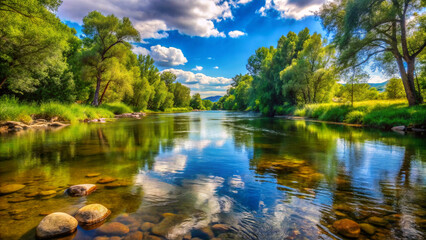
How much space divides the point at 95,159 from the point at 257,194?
581 centimetres

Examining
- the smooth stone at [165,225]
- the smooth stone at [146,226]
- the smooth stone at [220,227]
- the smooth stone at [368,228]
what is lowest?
the smooth stone at [220,227]

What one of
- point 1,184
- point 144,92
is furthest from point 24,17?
point 144,92

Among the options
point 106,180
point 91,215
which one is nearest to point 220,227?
point 91,215

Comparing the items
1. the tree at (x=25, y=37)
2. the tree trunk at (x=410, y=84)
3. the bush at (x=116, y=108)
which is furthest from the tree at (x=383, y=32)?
the bush at (x=116, y=108)

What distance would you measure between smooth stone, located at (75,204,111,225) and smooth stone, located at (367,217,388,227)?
13.4 feet

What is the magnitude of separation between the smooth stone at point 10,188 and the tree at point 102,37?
32.4 meters

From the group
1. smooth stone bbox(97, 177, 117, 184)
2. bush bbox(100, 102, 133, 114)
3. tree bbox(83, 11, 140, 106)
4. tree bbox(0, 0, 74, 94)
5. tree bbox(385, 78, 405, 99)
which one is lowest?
smooth stone bbox(97, 177, 117, 184)

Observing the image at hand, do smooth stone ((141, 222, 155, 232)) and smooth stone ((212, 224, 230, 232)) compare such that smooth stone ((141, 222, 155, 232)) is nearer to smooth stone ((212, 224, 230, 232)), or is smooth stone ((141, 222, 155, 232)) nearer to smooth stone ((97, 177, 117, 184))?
smooth stone ((212, 224, 230, 232))

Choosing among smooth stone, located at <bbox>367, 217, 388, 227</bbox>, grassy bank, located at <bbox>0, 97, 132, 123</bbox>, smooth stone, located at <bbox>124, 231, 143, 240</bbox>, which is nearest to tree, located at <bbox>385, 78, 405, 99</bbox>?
smooth stone, located at <bbox>367, 217, 388, 227</bbox>

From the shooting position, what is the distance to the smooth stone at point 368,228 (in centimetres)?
280

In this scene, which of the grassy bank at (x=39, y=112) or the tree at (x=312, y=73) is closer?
the grassy bank at (x=39, y=112)

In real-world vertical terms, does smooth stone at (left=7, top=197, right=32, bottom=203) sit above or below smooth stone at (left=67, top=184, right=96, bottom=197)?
below

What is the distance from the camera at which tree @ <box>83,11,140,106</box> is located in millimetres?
31906

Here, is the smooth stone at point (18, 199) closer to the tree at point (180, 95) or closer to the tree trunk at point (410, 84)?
the tree trunk at point (410, 84)
